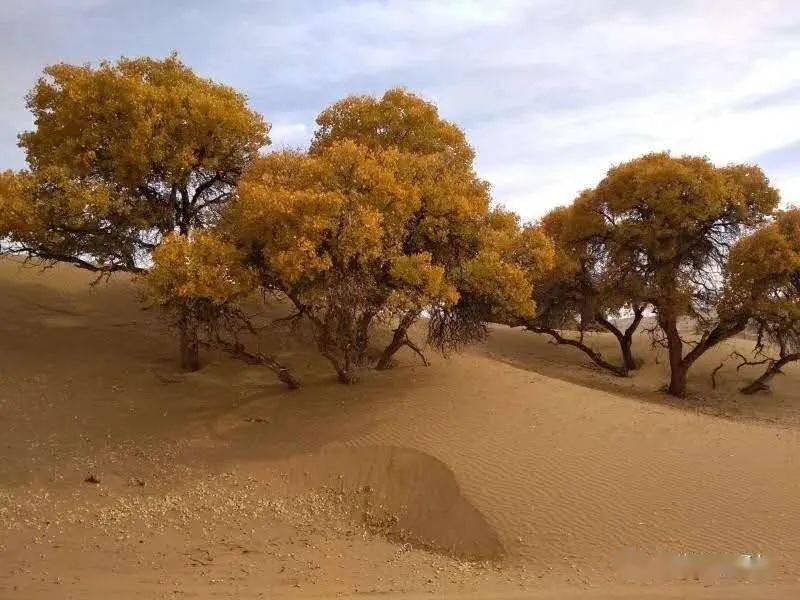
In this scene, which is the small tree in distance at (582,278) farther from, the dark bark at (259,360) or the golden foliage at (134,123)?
the golden foliage at (134,123)

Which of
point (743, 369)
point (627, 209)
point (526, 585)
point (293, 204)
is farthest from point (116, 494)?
point (743, 369)

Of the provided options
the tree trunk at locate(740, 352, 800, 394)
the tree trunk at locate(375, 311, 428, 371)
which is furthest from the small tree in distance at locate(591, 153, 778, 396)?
the tree trunk at locate(375, 311, 428, 371)

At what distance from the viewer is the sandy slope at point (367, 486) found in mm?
8703

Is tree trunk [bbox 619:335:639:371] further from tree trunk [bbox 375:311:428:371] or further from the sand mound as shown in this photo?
the sand mound

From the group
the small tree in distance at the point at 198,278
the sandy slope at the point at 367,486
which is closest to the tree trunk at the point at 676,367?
the sandy slope at the point at 367,486

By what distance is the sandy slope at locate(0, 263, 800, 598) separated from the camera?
870 centimetres

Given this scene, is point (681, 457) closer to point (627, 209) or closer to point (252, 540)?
point (252, 540)

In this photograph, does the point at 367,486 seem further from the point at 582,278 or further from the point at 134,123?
the point at 582,278

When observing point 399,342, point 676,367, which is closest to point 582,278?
point 676,367

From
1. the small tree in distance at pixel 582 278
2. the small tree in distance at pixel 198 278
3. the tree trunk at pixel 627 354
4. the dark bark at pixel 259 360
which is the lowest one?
the dark bark at pixel 259 360

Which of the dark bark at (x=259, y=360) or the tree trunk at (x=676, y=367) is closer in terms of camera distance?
the dark bark at (x=259, y=360)

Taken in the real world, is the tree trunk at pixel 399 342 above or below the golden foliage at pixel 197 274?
below

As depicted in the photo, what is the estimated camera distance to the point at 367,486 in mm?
11672

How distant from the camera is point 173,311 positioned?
46.1ft
